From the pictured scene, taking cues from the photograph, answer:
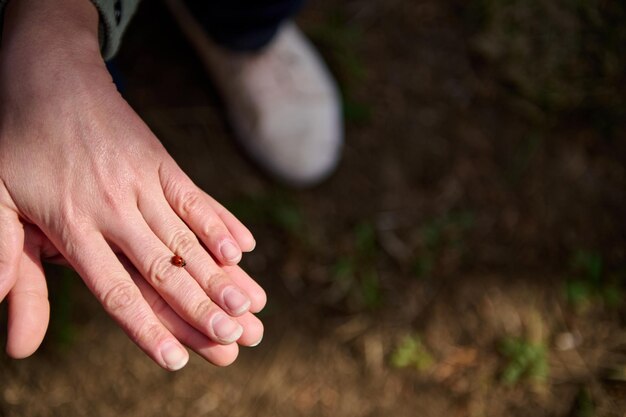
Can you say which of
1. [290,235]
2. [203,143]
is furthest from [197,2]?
[290,235]

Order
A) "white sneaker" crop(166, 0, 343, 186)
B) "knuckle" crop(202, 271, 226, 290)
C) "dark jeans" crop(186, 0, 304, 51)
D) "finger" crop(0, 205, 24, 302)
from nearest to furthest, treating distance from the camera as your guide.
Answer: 1. "finger" crop(0, 205, 24, 302)
2. "knuckle" crop(202, 271, 226, 290)
3. "dark jeans" crop(186, 0, 304, 51)
4. "white sneaker" crop(166, 0, 343, 186)

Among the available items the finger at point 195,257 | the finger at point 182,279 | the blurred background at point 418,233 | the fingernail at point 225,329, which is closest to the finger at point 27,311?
the finger at point 182,279

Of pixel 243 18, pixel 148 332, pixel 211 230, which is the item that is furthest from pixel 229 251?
pixel 243 18

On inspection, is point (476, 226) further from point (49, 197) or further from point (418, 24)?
point (49, 197)

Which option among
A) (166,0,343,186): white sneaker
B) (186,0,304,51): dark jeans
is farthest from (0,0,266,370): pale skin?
(166,0,343,186): white sneaker

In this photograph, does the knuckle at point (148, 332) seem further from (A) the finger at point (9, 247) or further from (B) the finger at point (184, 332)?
(A) the finger at point (9, 247)

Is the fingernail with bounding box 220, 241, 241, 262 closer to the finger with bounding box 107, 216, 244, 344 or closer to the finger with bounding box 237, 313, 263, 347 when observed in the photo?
the finger with bounding box 107, 216, 244, 344

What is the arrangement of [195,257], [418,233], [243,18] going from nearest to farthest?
[195,257] < [243,18] < [418,233]

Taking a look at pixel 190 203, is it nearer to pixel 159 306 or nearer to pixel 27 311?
pixel 159 306
